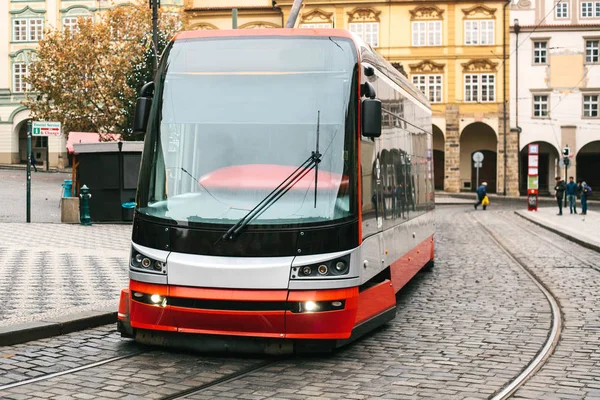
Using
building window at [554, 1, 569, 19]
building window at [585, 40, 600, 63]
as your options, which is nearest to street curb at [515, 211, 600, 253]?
building window at [585, 40, 600, 63]

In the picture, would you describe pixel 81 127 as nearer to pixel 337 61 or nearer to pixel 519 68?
pixel 519 68

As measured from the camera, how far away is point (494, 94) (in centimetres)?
6009

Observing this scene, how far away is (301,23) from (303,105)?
5308 centimetres

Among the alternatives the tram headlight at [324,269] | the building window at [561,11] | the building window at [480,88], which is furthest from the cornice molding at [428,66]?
the tram headlight at [324,269]

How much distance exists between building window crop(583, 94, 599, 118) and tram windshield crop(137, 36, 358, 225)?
55547 millimetres

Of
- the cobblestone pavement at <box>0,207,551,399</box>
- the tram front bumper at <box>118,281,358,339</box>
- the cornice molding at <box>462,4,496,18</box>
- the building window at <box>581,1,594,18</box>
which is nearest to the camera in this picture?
the cobblestone pavement at <box>0,207,551,399</box>

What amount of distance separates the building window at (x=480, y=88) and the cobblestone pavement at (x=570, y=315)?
37411mm

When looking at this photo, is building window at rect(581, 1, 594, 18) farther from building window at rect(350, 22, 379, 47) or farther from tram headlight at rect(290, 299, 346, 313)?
tram headlight at rect(290, 299, 346, 313)

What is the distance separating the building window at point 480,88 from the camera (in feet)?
197

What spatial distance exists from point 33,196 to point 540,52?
36.2 metres

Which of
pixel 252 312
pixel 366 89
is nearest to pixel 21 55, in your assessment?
pixel 366 89

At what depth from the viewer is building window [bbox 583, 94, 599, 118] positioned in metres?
60.4

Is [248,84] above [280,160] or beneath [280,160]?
above

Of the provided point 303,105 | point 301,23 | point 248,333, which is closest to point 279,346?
point 248,333
